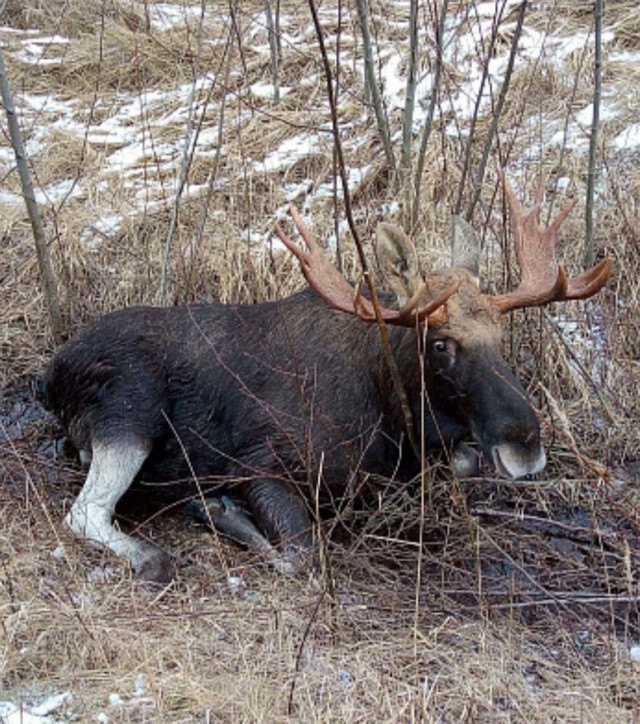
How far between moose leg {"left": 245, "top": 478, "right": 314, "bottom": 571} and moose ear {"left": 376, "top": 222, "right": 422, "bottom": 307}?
42.1 inches

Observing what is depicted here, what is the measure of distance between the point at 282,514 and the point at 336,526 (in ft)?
0.87

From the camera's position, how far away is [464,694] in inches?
170

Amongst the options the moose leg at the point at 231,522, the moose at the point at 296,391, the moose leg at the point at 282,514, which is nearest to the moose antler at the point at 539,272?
the moose at the point at 296,391

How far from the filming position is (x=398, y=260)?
5.31m

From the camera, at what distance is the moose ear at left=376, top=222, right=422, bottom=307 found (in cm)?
527

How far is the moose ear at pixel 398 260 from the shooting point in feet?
17.3

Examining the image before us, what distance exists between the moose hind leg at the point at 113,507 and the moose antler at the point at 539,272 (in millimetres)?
1805

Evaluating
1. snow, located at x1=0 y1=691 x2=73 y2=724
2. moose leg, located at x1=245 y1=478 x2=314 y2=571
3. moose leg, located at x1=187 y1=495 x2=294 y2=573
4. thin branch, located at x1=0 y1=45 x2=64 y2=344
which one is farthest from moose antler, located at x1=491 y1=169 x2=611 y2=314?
thin branch, located at x1=0 y1=45 x2=64 y2=344

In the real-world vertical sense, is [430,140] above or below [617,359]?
above

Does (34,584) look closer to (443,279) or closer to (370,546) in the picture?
(370,546)

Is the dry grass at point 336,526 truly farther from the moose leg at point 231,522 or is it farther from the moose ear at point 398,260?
the moose ear at point 398,260

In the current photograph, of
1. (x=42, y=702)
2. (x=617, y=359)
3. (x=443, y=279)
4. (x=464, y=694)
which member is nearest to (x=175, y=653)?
(x=42, y=702)

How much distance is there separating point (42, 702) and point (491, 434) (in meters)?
2.03

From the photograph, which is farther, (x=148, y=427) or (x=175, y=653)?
(x=148, y=427)
